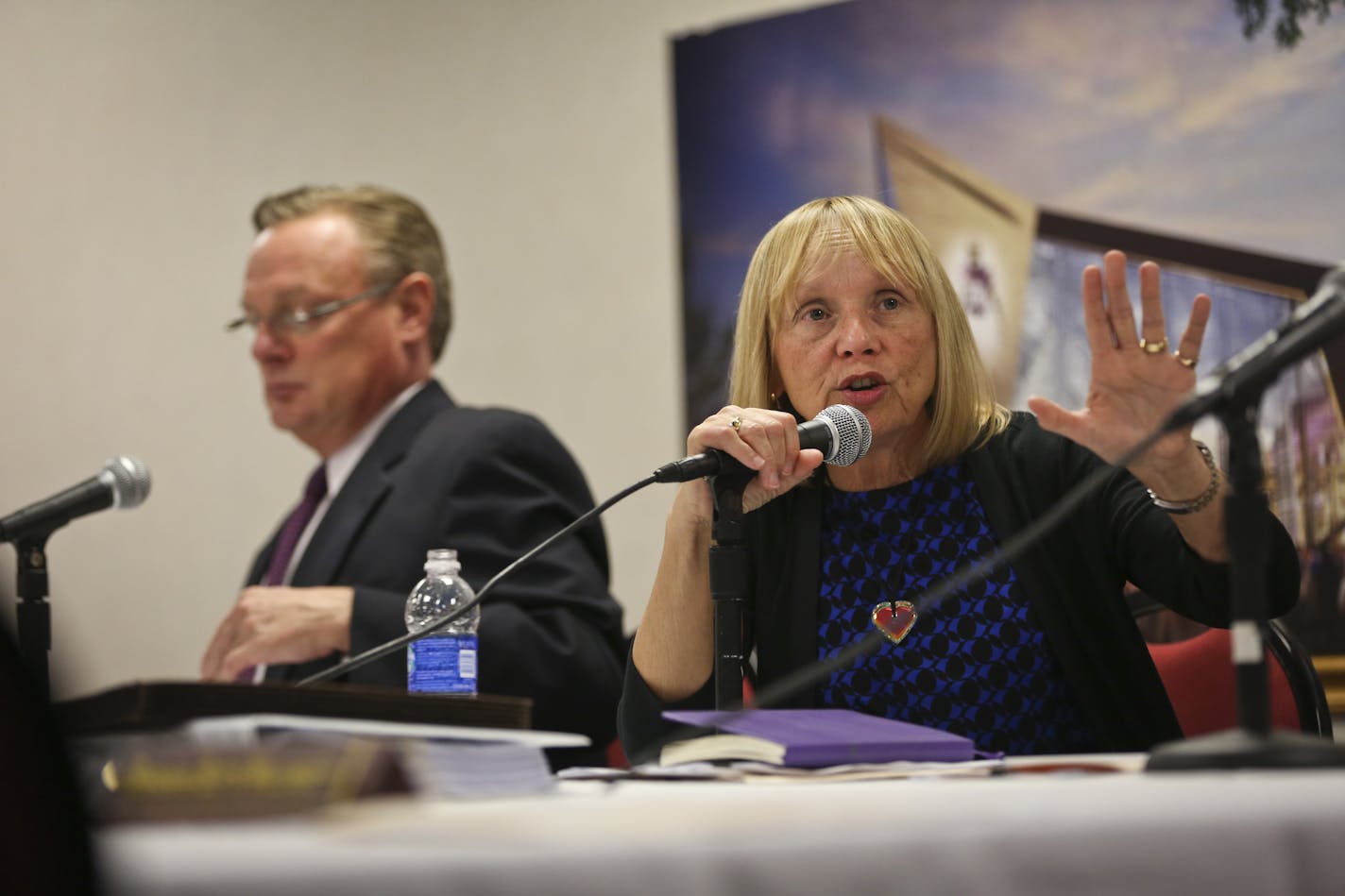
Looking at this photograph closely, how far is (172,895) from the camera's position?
21.5 inches

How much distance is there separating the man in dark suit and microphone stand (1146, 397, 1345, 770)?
1.55m

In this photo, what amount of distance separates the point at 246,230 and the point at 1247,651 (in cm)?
352

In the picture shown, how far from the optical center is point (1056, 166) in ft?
9.57

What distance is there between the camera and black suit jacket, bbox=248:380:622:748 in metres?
2.34

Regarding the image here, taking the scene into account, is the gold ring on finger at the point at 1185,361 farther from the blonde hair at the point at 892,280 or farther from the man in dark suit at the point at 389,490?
the man in dark suit at the point at 389,490

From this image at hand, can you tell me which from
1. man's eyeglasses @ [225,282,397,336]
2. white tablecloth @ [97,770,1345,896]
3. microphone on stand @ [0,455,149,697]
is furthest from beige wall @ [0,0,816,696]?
white tablecloth @ [97,770,1345,896]

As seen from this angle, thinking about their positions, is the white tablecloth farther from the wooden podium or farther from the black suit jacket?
the black suit jacket

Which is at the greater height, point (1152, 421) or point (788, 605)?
point (1152, 421)

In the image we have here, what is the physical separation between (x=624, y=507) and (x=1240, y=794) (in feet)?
9.24

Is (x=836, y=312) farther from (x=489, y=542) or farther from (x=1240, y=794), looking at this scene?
(x=1240, y=794)

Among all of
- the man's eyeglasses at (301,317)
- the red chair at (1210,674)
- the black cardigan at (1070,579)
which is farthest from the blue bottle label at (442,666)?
the man's eyeglasses at (301,317)

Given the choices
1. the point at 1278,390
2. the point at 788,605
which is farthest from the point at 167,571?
the point at 1278,390

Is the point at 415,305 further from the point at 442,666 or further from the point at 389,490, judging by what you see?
the point at 442,666

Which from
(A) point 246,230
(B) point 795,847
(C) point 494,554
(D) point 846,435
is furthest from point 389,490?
(B) point 795,847
